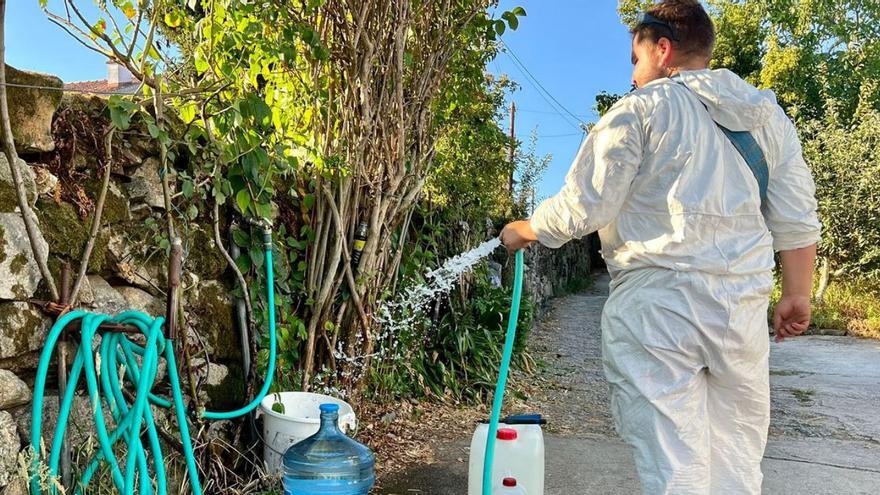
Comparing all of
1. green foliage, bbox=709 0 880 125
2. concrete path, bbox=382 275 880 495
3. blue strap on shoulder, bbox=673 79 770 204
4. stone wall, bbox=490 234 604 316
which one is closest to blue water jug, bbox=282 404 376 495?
concrete path, bbox=382 275 880 495

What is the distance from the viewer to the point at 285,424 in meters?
2.78

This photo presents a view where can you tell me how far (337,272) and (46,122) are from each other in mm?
1796

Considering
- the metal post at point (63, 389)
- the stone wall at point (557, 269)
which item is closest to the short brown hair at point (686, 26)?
the metal post at point (63, 389)

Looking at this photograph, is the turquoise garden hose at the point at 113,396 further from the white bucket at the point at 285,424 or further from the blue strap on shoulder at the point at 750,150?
the blue strap on shoulder at the point at 750,150

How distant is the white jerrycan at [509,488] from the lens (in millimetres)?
2379

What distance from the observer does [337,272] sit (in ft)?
12.0

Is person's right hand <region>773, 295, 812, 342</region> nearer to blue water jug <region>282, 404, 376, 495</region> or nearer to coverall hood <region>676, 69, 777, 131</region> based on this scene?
coverall hood <region>676, 69, 777, 131</region>

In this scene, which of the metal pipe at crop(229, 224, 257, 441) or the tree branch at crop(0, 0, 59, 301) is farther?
the metal pipe at crop(229, 224, 257, 441)

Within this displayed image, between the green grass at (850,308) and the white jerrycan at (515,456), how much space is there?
773cm

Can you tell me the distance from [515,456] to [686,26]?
5.30ft

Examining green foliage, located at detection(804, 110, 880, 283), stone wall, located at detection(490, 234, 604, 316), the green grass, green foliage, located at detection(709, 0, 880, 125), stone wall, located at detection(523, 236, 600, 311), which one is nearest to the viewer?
stone wall, located at detection(490, 234, 604, 316)

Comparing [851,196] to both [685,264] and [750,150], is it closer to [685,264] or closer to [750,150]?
[750,150]

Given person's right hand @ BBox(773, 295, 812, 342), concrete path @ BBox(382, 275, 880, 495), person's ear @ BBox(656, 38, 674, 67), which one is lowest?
concrete path @ BBox(382, 275, 880, 495)

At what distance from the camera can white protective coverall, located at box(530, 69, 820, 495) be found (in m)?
Answer: 1.77
